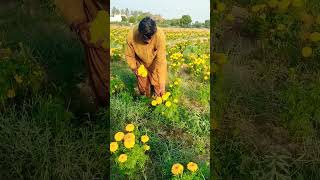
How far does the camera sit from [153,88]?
129 inches

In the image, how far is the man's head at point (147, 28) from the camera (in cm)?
290

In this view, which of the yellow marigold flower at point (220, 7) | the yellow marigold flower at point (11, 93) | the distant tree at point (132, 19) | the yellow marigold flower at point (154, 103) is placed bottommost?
the yellow marigold flower at point (154, 103)

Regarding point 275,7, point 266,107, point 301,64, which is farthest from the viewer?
point 275,7

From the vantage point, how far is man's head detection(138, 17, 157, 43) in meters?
2.90

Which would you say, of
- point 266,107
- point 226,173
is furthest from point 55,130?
point 266,107

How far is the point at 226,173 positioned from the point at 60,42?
1.54m

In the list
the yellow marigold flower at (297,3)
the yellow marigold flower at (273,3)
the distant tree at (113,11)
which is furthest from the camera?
the yellow marigold flower at (273,3)

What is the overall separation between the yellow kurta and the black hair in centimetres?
4

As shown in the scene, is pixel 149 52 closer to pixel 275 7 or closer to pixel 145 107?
pixel 145 107

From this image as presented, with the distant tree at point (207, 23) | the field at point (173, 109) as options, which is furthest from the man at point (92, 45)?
the distant tree at point (207, 23)

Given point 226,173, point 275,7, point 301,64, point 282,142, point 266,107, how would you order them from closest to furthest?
point 226,173, point 282,142, point 266,107, point 301,64, point 275,7

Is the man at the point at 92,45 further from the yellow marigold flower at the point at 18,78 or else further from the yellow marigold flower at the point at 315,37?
the yellow marigold flower at the point at 315,37

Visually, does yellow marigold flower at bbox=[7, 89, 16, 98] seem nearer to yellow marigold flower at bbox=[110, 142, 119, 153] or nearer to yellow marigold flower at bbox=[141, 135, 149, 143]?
yellow marigold flower at bbox=[110, 142, 119, 153]

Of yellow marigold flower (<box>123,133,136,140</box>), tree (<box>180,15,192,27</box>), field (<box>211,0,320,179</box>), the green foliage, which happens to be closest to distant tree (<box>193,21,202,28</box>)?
tree (<box>180,15,192,27</box>)
